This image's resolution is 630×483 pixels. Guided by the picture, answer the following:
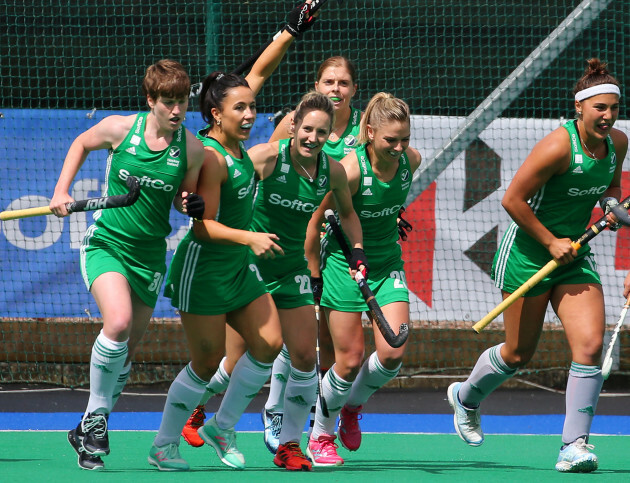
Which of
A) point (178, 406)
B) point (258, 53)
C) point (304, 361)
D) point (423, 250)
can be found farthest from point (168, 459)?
point (423, 250)

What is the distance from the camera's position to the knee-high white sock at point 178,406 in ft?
14.9

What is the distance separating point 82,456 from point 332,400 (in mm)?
1215

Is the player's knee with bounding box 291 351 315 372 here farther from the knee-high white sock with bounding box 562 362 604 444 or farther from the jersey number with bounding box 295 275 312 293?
the knee-high white sock with bounding box 562 362 604 444

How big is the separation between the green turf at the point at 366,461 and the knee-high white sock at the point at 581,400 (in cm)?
19

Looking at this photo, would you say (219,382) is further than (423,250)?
No

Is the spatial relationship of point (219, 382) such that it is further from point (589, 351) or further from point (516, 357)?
point (589, 351)

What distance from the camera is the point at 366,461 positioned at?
198 inches

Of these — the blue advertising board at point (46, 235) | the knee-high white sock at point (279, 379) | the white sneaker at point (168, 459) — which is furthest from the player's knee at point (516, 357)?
the blue advertising board at point (46, 235)

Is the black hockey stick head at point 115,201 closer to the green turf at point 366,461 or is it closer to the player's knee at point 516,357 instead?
the green turf at point 366,461

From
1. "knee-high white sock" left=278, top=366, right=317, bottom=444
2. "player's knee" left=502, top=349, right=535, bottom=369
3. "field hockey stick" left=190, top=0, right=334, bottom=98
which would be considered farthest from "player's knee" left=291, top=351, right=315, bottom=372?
"field hockey stick" left=190, top=0, right=334, bottom=98

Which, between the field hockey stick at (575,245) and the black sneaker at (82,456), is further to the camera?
the field hockey stick at (575,245)

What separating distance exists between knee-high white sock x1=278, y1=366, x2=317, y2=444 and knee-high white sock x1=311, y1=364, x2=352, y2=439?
19 centimetres

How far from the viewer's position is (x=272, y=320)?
4.54m

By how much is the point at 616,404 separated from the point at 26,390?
4.06m
